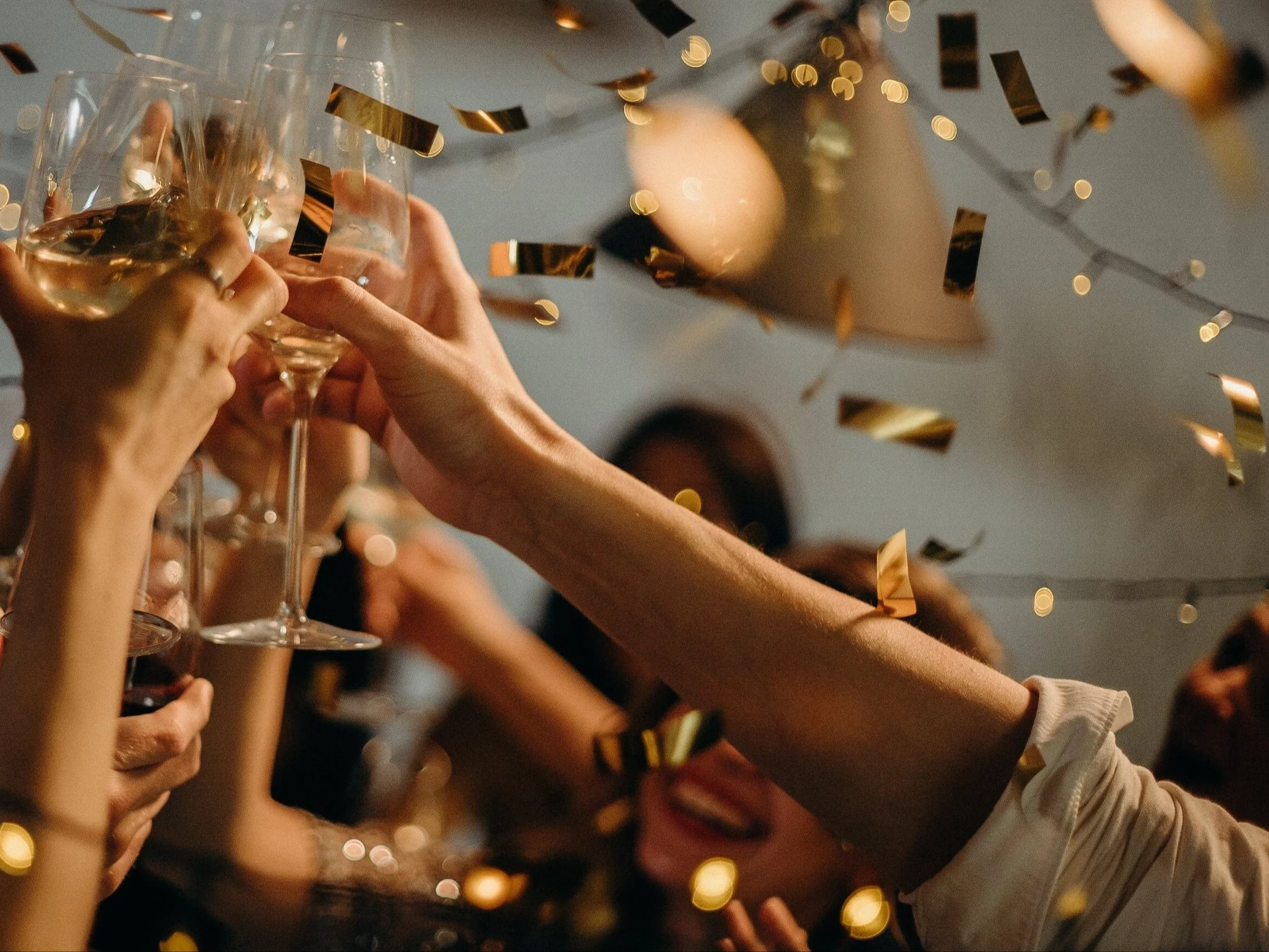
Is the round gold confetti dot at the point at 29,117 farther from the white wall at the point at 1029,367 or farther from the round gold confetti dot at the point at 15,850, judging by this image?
the round gold confetti dot at the point at 15,850

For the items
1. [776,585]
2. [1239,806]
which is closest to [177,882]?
[776,585]

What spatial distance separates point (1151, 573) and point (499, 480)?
2.83 ft

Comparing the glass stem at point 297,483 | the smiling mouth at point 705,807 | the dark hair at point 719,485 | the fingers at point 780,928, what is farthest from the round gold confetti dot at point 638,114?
the fingers at point 780,928

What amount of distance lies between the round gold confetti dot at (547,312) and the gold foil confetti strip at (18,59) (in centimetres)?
44

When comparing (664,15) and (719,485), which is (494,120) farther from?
(719,485)

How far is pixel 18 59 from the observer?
0.81m

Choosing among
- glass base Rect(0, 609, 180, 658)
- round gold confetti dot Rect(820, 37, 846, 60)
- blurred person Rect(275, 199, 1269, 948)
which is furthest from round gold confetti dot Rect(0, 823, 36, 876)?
round gold confetti dot Rect(820, 37, 846, 60)

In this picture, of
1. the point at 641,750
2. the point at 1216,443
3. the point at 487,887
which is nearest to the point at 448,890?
the point at 487,887

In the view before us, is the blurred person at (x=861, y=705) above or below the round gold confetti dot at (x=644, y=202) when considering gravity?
below

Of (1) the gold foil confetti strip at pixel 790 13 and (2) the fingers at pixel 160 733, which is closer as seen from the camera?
(2) the fingers at pixel 160 733

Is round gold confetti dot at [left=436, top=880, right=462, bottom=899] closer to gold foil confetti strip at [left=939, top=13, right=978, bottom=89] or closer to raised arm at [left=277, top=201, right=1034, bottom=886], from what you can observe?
raised arm at [left=277, top=201, right=1034, bottom=886]

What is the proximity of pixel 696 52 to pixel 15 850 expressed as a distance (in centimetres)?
88

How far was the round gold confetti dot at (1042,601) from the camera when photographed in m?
1.21

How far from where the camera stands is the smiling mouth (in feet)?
3.59
